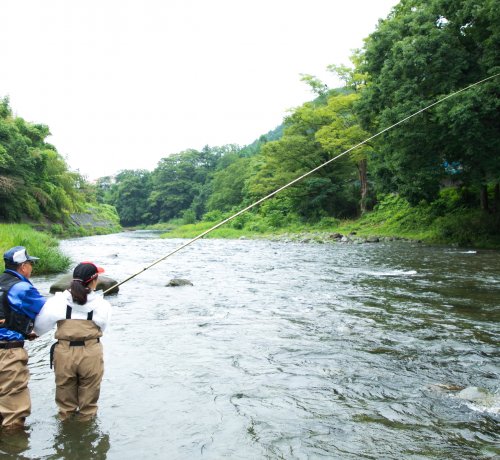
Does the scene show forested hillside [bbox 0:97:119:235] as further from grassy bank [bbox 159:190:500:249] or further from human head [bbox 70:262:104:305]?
human head [bbox 70:262:104:305]

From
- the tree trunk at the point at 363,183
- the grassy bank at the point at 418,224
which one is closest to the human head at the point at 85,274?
the grassy bank at the point at 418,224

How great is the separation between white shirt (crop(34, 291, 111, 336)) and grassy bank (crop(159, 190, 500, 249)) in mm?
18055

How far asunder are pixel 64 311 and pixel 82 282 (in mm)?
305

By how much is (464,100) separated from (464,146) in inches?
79.7

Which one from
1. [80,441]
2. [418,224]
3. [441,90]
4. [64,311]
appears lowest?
[418,224]

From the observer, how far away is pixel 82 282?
381cm

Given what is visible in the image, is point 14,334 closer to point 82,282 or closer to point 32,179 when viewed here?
point 82,282

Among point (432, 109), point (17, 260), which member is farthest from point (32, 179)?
point (17, 260)

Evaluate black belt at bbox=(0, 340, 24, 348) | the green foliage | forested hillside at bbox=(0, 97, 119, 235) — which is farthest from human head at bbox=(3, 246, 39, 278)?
forested hillside at bbox=(0, 97, 119, 235)

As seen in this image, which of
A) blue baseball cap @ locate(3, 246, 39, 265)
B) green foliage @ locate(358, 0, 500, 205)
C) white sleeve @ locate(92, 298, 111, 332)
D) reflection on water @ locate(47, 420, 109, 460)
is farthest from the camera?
green foliage @ locate(358, 0, 500, 205)

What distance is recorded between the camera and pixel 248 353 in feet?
19.7

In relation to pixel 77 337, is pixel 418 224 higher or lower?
lower

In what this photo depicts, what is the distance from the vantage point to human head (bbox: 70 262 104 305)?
3.80 m

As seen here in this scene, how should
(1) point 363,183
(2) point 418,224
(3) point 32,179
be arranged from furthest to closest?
(1) point 363,183 → (3) point 32,179 → (2) point 418,224
